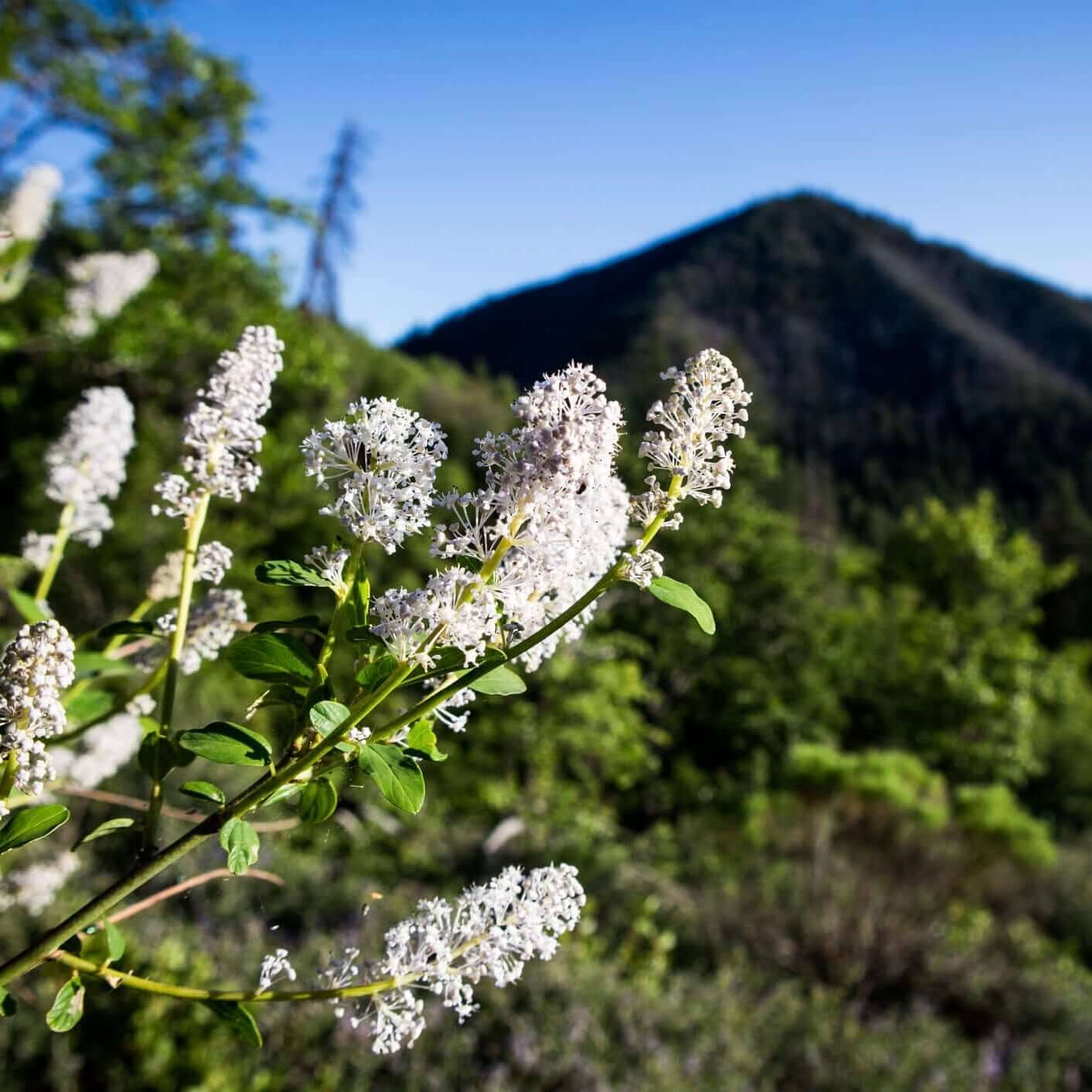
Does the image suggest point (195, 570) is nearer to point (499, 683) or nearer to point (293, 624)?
point (293, 624)

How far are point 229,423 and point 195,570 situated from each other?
0.48ft

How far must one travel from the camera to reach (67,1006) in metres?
0.73

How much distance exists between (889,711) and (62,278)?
1380cm

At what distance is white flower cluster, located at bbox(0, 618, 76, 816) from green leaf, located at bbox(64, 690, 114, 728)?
Answer: 0.37m

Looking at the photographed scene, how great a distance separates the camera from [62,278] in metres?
7.75

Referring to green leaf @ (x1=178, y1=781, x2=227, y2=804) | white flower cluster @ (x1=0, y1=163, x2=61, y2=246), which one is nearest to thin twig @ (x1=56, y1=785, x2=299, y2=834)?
green leaf @ (x1=178, y1=781, x2=227, y2=804)

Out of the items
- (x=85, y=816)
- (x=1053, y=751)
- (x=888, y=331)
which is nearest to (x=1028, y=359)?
(x=888, y=331)

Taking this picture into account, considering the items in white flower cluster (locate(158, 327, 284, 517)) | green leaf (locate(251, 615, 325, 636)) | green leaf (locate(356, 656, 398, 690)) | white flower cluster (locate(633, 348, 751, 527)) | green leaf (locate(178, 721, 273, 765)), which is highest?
white flower cluster (locate(633, 348, 751, 527))

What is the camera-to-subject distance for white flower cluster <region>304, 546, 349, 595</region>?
71 cm

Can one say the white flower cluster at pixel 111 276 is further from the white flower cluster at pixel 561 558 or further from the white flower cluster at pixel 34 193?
the white flower cluster at pixel 561 558

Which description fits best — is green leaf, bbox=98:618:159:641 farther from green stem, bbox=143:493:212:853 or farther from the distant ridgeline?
the distant ridgeline

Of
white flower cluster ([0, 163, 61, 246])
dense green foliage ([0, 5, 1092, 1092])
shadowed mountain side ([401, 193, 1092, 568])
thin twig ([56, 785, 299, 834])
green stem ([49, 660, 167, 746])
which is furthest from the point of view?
shadowed mountain side ([401, 193, 1092, 568])

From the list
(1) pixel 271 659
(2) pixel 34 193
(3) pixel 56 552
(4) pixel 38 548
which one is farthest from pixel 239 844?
(2) pixel 34 193

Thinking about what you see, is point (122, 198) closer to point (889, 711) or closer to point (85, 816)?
point (85, 816)
